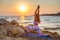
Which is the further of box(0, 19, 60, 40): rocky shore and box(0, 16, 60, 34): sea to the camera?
box(0, 16, 60, 34): sea

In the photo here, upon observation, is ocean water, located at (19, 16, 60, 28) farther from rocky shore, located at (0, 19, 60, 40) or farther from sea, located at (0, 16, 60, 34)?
rocky shore, located at (0, 19, 60, 40)

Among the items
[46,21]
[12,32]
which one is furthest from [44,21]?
[12,32]

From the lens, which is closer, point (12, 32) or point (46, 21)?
point (12, 32)

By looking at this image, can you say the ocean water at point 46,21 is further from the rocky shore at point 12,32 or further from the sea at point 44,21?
the rocky shore at point 12,32

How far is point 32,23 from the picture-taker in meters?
1.97

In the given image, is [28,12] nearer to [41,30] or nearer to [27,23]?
[27,23]

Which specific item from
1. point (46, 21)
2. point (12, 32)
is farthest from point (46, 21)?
Answer: point (12, 32)

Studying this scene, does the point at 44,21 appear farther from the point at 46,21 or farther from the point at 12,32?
Answer: the point at 12,32

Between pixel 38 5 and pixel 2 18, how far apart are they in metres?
0.50

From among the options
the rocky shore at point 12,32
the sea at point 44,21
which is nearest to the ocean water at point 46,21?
the sea at point 44,21

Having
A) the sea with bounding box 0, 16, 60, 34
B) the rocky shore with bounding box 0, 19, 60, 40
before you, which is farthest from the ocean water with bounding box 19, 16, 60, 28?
the rocky shore with bounding box 0, 19, 60, 40

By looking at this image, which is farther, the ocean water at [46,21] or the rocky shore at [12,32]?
the ocean water at [46,21]

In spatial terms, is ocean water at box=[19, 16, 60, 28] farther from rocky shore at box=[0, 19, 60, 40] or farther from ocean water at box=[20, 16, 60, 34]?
rocky shore at box=[0, 19, 60, 40]

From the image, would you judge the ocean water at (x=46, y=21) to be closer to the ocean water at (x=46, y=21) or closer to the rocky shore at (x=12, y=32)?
the ocean water at (x=46, y=21)
